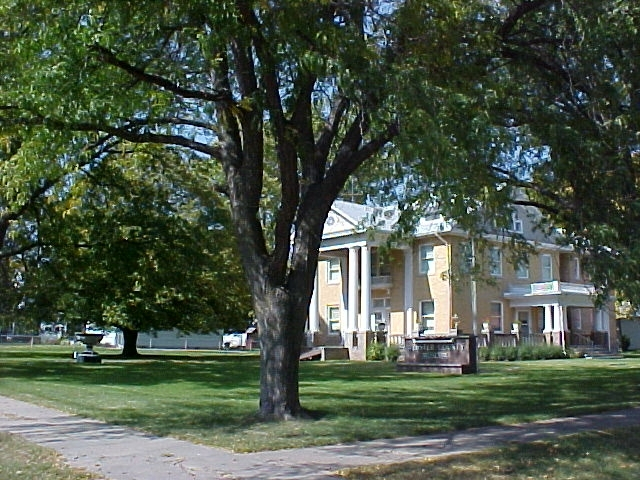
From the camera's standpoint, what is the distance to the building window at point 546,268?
147ft

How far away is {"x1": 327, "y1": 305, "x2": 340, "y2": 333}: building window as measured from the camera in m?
45.4

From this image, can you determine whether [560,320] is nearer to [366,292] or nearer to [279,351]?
[366,292]

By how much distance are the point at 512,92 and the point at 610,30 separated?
79.2 inches

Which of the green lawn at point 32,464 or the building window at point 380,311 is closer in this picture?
the green lawn at point 32,464

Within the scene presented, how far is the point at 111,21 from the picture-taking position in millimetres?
11133

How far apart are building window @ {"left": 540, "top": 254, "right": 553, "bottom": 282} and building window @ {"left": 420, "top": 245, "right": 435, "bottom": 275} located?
7372mm

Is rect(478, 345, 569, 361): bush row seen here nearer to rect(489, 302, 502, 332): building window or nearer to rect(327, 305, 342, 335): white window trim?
rect(489, 302, 502, 332): building window

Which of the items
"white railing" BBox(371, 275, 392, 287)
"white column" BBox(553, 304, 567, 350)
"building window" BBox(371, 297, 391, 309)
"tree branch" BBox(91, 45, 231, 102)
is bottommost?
"white column" BBox(553, 304, 567, 350)

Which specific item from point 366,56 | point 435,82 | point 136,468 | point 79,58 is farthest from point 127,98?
point 136,468

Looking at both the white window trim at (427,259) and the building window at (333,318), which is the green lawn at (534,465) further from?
the building window at (333,318)

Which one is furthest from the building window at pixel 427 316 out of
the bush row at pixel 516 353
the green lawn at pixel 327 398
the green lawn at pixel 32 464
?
the green lawn at pixel 32 464

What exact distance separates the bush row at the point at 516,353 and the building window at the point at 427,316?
480 centimetres

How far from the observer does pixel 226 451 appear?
10.4 m

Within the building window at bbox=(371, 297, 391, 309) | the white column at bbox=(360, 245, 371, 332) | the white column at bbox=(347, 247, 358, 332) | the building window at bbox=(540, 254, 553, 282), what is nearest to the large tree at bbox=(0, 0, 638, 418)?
the white column at bbox=(360, 245, 371, 332)
